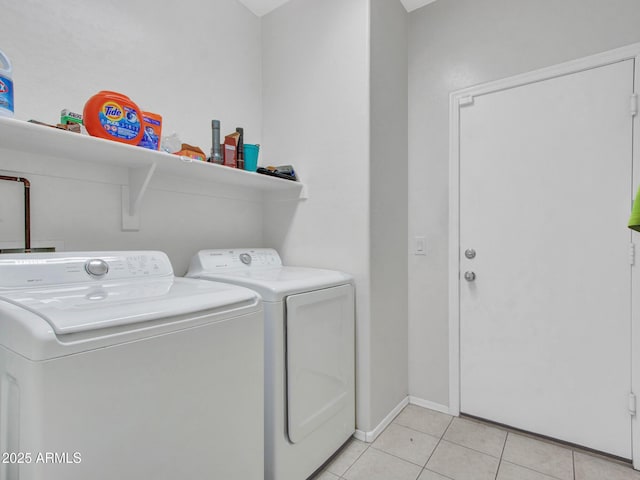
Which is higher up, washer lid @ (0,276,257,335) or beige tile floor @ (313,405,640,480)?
washer lid @ (0,276,257,335)

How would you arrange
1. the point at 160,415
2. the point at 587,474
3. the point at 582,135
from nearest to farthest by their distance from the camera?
the point at 160,415 < the point at 587,474 < the point at 582,135

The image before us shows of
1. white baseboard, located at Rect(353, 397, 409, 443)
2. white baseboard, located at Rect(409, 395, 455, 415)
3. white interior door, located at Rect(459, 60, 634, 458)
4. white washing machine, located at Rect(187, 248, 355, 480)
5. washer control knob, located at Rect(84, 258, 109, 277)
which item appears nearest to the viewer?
washer control knob, located at Rect(84, 258, 109, 277)

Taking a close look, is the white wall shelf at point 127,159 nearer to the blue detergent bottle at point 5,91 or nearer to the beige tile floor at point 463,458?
the blue detergent bottle at point 5,91

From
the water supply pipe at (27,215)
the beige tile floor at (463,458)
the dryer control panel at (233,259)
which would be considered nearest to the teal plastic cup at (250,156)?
the dryer control panel at (233,259)

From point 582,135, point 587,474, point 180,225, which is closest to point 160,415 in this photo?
point 180,225

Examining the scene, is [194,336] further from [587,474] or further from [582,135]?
[582,135]

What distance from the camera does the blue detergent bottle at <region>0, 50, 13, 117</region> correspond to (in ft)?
3.43

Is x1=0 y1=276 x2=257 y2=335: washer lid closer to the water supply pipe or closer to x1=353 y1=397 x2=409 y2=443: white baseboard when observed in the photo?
the water supply pipe

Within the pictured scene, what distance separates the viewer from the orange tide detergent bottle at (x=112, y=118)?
4.18 feet

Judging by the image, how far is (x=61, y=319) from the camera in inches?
29.9

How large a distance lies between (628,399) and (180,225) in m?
2.50

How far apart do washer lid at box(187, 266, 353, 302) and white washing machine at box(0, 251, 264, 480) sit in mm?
148

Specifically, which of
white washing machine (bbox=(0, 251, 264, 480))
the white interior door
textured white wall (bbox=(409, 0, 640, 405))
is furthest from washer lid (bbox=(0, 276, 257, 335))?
the white interior door

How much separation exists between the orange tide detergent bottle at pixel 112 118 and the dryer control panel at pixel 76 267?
48 centimetres
